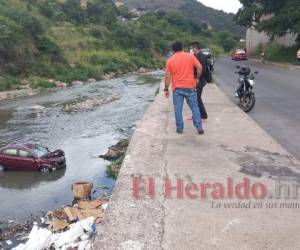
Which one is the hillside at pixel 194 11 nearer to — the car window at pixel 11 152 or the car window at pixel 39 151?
the car window at pixel 39 151

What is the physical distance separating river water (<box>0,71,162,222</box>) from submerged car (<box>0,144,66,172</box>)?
0.91 feet

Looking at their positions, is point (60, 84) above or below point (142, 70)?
above

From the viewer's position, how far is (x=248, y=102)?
14.0 metres

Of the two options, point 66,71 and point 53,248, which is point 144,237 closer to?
point 53,248

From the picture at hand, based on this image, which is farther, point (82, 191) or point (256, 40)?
A: point (256, 40)

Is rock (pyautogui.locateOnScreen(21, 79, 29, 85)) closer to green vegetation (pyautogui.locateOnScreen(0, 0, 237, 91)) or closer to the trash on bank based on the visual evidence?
green vegetation (pyautogui.locateOnScreen(0, 0, 237, 91))

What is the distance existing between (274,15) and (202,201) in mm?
42375

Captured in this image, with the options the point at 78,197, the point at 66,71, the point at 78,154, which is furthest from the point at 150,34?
the point at 78,197

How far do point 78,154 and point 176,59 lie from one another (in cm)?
1041

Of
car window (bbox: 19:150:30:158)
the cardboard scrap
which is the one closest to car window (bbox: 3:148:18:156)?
car window (bbox: 19:150:30:158)

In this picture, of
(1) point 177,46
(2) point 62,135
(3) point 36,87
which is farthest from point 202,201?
(3) point 36,87

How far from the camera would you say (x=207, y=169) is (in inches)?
273

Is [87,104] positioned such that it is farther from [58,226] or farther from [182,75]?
[58,226]

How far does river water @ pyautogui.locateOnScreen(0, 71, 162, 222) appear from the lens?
13.7m
